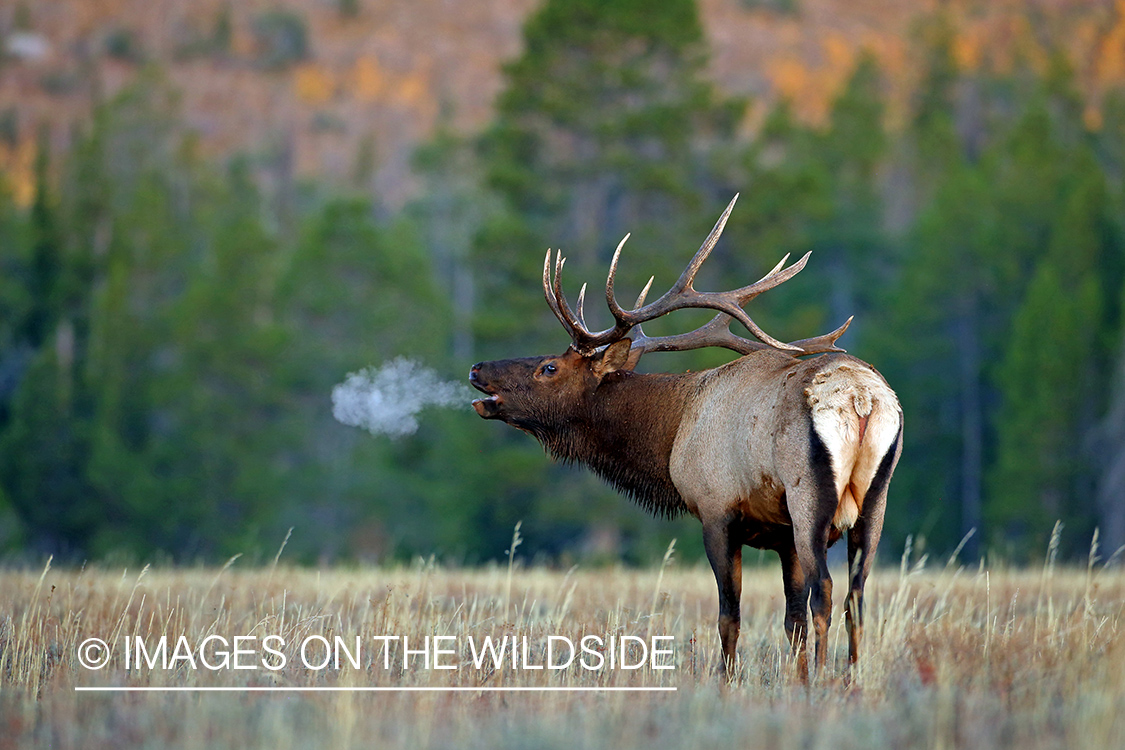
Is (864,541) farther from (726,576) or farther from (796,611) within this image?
(726,576)

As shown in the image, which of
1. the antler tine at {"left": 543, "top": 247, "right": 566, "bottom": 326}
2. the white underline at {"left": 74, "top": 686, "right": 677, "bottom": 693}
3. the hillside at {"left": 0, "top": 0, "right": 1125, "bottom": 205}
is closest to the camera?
the white underline at {"left": 74, "top": 686, "right": 677, "bottom": 693}

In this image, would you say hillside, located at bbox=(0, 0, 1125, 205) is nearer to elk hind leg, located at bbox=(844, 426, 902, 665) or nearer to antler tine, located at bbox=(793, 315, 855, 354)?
antler tine, located at bbox=(793, 315, 855, 354)

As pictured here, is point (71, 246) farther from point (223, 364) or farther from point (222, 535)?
point (222, 535)

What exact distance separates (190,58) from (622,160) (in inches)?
6081


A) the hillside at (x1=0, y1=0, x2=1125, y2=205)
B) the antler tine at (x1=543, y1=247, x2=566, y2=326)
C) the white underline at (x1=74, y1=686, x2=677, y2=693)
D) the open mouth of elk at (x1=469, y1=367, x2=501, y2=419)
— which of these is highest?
the hillside at (x1=0, y1=0, x2=1125, y2=205)

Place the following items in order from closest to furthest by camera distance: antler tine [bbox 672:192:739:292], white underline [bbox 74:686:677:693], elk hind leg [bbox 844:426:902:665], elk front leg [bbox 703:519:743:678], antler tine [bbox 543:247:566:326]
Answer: white underline [bbox 74:686:677:693] → elk hind leg [bbox 844:426:902:665] → elk front leg [bbox 703:519:743:678] → antler tine [bbox 672:192:739:292] → antler tine [bbox 543:247:566:326]

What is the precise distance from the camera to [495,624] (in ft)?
26.1

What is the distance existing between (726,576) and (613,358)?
2034 millimetres

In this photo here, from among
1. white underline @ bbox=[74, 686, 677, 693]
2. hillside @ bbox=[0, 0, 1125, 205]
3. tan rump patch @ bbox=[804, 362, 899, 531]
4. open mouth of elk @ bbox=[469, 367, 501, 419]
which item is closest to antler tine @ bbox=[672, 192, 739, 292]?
open mouth of elk @ bbox=[469, 367, 501, 419]

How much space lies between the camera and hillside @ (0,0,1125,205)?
112 metres

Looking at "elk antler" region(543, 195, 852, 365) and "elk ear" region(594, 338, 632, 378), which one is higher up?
"elk antler" region(543, 195, 852, 365)

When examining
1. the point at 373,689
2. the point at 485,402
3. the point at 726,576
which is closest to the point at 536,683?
the point at 373,689

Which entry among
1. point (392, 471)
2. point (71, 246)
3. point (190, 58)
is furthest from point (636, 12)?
point (190, 58)

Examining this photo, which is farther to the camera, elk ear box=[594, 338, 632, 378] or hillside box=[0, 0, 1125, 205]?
hillside box=[0, 0, 1125, 205]
